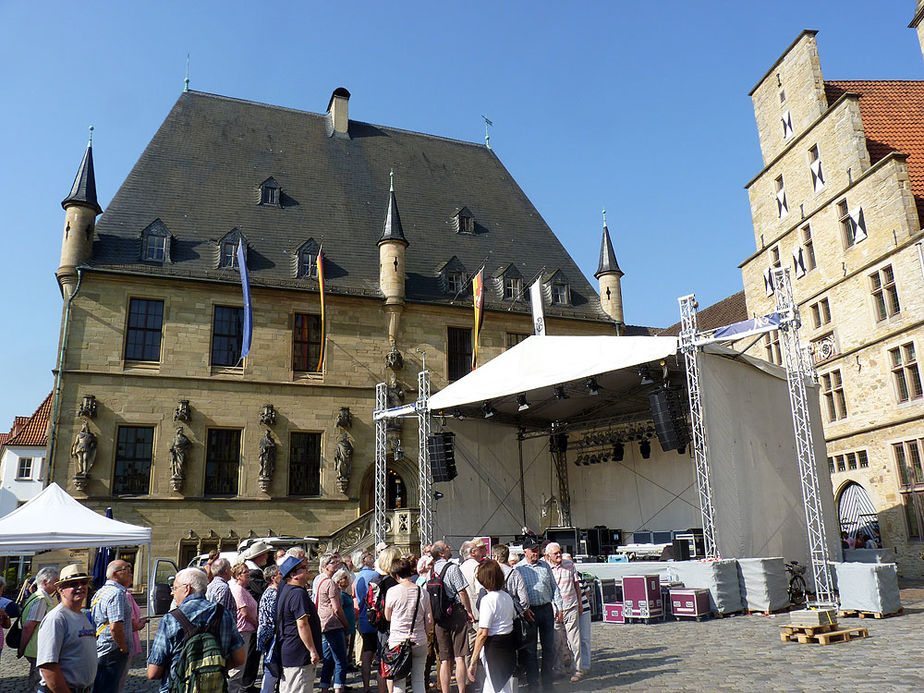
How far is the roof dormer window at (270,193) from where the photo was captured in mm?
24677

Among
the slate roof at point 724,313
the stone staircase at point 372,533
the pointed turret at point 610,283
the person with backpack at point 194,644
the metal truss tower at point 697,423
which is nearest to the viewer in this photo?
the person with backpack at point 194,644

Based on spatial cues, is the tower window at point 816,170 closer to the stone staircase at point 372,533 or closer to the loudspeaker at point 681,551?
the loudspeaker at point 681,551

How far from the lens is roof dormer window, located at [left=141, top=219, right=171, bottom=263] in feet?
70.6

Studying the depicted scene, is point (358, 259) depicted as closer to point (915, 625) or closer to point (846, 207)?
point (846, 207)

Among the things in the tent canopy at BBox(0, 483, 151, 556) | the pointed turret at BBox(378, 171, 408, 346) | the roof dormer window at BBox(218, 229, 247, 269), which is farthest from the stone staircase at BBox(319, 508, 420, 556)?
the roof dormer window at BBox(218, 229, 247, 269)

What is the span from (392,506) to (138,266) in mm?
10434

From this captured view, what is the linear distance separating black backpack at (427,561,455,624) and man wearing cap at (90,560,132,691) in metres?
2.26

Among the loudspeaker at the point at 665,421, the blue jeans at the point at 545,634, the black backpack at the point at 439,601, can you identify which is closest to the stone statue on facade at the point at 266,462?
the loudspeaker at the point at 665,421

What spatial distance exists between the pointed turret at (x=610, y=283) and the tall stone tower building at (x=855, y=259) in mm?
4381

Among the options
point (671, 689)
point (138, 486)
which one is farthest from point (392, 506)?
point (671, 689)

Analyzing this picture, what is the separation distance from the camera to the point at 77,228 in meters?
20.5

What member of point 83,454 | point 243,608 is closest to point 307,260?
point 83,454

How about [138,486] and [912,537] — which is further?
[138,486]

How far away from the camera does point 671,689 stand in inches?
251
